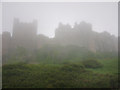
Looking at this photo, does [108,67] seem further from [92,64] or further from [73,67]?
[73,67]

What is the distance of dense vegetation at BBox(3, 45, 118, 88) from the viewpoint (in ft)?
11.9

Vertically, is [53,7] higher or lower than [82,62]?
higher

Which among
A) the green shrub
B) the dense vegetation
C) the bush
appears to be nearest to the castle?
Result: the dense vegetation

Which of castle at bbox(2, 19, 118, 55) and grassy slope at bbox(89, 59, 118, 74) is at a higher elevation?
castle at bbox(2, 19, 118, 55)

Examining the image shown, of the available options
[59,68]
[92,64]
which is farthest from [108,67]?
[59,68]

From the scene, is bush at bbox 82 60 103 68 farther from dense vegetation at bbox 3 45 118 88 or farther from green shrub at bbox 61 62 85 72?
green shrub at bbox 61 62 85 72

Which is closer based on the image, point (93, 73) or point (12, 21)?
point (93, 73)

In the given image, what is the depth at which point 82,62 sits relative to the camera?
12.6 feet

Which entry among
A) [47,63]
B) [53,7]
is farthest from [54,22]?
[47,63]

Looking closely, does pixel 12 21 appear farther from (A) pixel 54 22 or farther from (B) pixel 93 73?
(B) pixel 93 73

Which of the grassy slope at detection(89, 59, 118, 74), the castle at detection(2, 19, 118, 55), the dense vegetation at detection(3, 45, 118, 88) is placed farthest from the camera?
the castle at detection(2, 19, 118, 55)

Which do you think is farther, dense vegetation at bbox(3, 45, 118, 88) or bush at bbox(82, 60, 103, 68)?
bush at bbox(82, 60, 103, 68)

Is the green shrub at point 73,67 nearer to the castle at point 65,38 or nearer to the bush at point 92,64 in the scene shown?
the bush at point 92,64

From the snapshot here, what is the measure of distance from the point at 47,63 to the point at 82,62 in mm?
1067
